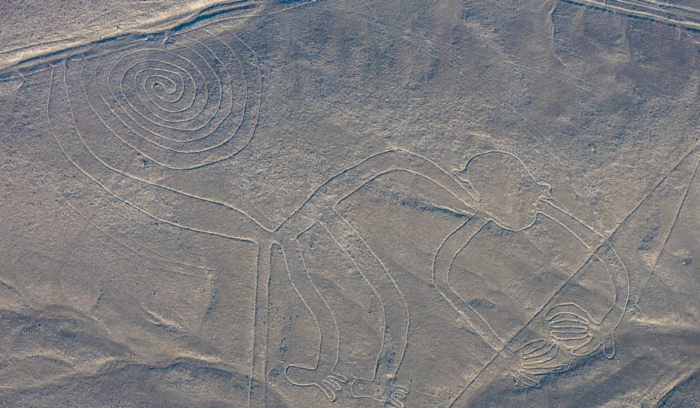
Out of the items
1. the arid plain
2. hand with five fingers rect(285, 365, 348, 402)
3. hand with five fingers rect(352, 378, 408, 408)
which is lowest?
hand with five fingers rect(352, 378, 408, 408)

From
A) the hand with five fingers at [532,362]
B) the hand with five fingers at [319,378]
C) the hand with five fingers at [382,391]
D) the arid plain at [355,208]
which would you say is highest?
the arid plain at [355,208]

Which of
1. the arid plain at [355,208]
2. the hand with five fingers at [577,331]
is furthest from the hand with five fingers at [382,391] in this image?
the hand with five fingers at [577,331]

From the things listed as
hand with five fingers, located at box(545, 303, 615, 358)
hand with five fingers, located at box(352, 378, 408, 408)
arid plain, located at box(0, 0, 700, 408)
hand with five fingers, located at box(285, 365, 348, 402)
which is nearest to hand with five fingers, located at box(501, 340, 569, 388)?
arid plain, located at box(0, 0, 700, 408)

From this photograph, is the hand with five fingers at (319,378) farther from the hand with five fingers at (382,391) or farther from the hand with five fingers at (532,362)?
the hand with five fingers at (532,362)

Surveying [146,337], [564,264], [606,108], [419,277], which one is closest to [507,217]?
[564,264]

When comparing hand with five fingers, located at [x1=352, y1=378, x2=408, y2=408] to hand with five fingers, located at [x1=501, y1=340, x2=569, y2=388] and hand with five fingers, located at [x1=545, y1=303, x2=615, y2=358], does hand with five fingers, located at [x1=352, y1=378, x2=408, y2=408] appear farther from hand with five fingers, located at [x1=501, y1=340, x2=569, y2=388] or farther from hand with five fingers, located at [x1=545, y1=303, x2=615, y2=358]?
hand with five fingers, located at [x1=545, y1=303, x2=615, y2=358]

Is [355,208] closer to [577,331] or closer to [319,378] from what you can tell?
[319,378]
